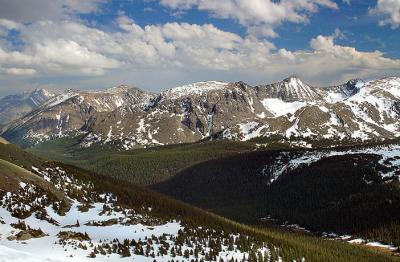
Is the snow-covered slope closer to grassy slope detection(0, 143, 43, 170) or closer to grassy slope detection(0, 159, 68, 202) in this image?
grassy slope detection(0, 159, 68, 202)

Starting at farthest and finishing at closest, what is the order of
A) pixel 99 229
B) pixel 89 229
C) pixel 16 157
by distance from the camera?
pixel 16 157
pixel 99 229
pixel 89 229

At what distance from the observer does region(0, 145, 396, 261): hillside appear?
Result: 249 feet

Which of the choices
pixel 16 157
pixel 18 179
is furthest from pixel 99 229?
pixel 16 157

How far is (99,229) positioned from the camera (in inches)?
3482

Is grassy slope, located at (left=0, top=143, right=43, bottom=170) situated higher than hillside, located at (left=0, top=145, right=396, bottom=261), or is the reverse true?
grassy slope, located at (left=0, top=143, right=43, bottom=170)

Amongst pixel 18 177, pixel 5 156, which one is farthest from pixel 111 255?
pixel 5 156

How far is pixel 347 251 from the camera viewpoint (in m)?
146

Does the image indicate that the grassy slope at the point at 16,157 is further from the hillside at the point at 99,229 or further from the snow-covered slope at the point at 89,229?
the snow-covered slope at the point at 89,229

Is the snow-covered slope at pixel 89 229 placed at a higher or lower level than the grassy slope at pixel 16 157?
lower

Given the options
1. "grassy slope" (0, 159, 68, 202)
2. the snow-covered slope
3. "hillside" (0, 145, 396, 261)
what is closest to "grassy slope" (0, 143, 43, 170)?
"hillside" (0, 145, 396, 261)

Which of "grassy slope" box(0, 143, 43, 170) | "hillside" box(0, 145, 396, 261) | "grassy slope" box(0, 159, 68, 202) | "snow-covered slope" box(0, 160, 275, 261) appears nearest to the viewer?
"snow-covered slope" box(0, 160, 275, 261)

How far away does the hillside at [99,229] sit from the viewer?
7581cm

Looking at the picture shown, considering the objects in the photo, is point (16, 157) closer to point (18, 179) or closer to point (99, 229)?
point (18, 179)

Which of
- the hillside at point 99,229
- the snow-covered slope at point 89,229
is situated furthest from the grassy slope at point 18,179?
A: the hillside at point 99,229
